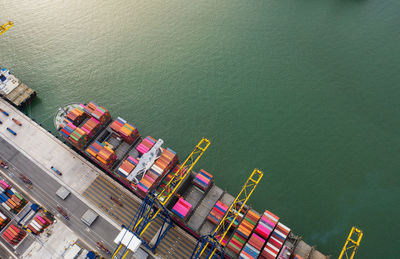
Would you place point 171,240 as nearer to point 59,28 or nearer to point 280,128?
point 280,128

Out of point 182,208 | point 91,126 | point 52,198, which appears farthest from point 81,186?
point 182,208

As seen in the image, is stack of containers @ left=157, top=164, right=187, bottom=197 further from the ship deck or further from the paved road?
the ship deck

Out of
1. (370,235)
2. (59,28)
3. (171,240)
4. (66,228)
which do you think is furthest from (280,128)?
(59,28)

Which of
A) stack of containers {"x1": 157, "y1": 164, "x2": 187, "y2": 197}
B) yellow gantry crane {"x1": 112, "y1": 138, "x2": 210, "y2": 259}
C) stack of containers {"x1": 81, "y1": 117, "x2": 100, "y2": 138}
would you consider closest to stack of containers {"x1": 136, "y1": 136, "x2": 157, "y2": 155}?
stack of containers {"x1": 157, "y1": 164, "x2": 187, "y2": 197}

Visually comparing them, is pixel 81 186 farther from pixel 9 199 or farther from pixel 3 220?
pixel 3 220

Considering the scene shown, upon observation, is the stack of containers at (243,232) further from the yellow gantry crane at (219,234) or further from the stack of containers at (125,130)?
the stack of containers at (125,130)

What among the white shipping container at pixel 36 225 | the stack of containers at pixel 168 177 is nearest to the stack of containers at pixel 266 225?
the stack of containers at pixel 168 177
